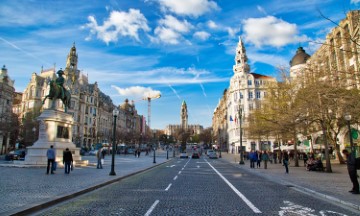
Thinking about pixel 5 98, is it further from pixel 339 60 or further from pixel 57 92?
pixel 339 60

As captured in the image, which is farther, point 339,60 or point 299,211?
point 339,60

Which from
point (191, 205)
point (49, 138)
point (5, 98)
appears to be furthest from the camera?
point (5, 98)

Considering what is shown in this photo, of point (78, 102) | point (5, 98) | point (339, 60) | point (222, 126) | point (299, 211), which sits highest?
point (78, 102)

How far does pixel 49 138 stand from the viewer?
23000mm

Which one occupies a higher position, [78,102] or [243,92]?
[243,92]

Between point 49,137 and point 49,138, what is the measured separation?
9 cm

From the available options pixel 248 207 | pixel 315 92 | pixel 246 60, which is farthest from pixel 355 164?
pixel 246 60

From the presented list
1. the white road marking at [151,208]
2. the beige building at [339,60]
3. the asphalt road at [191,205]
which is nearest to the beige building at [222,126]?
the beige building at [339,60]

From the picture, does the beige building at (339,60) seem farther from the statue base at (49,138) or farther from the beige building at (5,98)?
the beige building at (5,98)

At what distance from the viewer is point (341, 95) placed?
672 inches

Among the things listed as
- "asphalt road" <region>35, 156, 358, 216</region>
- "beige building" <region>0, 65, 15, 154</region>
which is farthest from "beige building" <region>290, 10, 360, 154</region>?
"beige building" <region>0, 65, 15, 154</region>

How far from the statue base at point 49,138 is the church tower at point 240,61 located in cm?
6571

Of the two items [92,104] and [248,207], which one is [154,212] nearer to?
[248,207]

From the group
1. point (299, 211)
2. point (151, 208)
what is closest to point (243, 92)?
point (299, 211)
